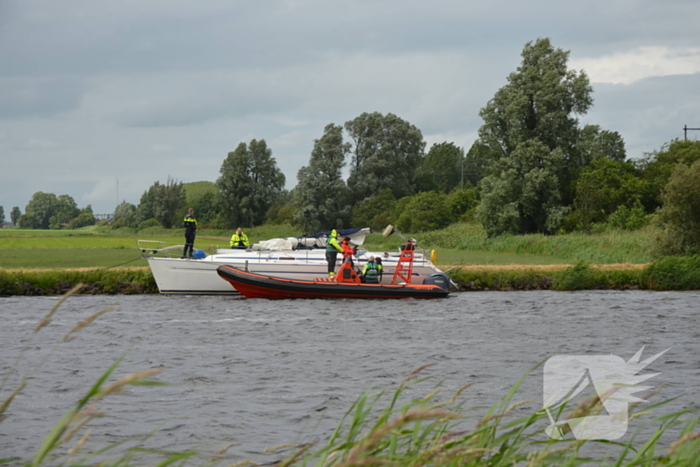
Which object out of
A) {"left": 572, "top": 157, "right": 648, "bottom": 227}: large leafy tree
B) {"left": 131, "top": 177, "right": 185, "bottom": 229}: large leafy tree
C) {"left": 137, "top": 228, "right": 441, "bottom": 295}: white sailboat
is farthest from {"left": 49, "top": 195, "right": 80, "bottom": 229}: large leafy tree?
{"left": 137, "top": 228, "right": 441, "bottom": 295}: white sailboat

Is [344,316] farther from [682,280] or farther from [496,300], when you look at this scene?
[682,280]

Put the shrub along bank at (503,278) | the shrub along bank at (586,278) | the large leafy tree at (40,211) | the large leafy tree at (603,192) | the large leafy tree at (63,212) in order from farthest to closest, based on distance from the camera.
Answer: the large leafy tree at (40,211) → the large leafy tree at (63,212) → the large leafy tree at (603,192) → the shrub along bank at (586,278) → the shrub along bank at (503,278)

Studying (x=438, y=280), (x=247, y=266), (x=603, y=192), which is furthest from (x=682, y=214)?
(x=247, y=266)

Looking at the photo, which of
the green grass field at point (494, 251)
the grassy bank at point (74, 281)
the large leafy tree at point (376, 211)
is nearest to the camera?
the grassy bank at point (74, 281)

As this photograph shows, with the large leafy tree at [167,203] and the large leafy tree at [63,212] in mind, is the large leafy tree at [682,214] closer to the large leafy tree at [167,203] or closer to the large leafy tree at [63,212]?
the large leafy tree at [167,203]

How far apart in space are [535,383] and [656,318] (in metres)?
8.49

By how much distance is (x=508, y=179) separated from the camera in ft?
155

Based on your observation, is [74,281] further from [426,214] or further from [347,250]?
[426,214]

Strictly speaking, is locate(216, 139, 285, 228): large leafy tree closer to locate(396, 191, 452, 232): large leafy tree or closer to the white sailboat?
locate(396, 191, 452, 232): large leafy tree

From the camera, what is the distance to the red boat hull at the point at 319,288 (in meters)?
22.8

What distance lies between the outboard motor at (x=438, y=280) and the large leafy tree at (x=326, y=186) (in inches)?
1886

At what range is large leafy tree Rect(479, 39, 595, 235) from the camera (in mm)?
46750

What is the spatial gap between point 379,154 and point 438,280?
2096 inches

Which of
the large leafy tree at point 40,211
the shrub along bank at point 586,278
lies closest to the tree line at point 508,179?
the shrub along bank at point 586,278
